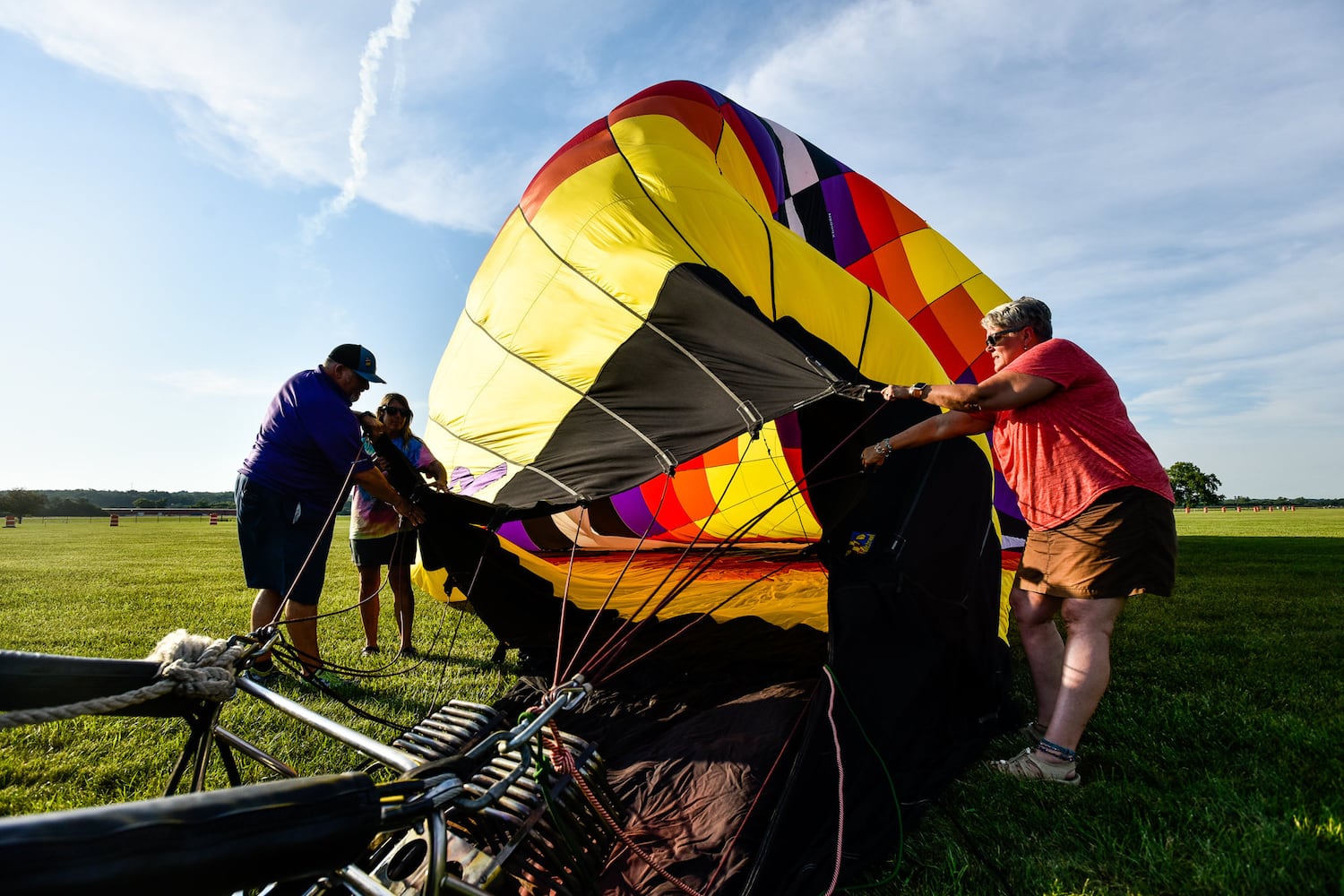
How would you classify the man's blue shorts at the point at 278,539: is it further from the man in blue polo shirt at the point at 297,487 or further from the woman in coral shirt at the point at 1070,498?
the woman in coral shirt at the point at 1070,498

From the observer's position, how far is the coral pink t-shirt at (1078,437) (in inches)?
89.1

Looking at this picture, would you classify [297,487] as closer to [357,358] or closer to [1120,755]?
[357,358]

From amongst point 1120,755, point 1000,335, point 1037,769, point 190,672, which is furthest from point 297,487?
point 1120,755

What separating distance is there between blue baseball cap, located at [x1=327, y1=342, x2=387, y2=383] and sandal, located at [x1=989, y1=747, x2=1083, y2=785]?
3069 millimetres

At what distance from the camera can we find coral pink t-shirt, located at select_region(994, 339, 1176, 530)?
7.43ft

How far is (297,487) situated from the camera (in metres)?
3.21

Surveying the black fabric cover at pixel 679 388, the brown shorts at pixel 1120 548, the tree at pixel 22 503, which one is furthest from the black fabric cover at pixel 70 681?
the tree at pixel 22 503

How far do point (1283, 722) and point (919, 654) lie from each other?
152 cm

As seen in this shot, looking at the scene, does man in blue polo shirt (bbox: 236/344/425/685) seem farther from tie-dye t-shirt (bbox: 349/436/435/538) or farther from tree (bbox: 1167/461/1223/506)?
tree (bbox: 1167/461/1223/506)

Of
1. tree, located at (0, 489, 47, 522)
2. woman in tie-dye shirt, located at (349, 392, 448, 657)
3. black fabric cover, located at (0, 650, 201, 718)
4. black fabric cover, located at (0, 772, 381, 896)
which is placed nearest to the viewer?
black fabric cover, located at (0, 772, 381, 896)

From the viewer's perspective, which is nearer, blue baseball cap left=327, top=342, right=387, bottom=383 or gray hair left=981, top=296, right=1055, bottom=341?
gray hair left=981, top=296, right=1055, bottom=341

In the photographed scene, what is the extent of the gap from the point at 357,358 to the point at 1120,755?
3.45m

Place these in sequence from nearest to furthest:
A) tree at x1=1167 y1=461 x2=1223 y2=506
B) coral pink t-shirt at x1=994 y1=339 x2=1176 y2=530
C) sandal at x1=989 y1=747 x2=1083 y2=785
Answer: sandal at x1=989 y1=747 x2=1083 y2=785 < coral pink t-shirt at x1=994 y1=339 x2=1176 y2=530 < tree at x1=1167 y1=461 x2=1223 y2=506

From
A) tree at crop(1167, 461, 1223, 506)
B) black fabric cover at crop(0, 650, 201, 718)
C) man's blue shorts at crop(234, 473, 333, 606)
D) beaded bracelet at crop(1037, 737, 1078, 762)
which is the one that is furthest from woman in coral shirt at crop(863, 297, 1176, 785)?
tree at crop(1167, 461, 1223, 506)
